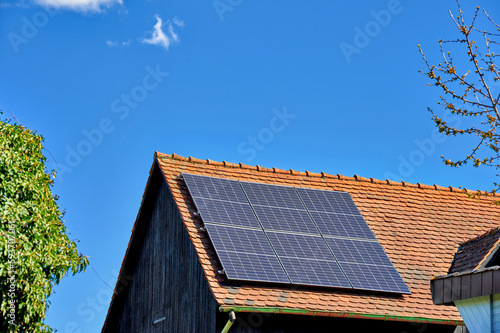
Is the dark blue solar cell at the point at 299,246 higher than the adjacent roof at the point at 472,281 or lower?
higher

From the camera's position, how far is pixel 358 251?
1725cm

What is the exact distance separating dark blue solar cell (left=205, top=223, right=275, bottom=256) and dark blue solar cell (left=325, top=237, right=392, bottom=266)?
1811 mm

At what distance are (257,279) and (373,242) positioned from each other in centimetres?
414

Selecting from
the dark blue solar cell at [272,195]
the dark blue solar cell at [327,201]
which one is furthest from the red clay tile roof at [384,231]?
the dark blue solar cell at [272,195]

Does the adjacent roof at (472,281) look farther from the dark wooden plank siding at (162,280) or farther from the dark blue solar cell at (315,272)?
the dark wooden plank siding at (162,280)

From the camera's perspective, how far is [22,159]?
1923 centimetres

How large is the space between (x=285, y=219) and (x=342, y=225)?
161cm

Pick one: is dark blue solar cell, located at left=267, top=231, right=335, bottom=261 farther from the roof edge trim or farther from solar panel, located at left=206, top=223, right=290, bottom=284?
the roof edge trim

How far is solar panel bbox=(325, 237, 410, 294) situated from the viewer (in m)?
16.2

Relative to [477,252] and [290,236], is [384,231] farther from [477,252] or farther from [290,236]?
[477,252]

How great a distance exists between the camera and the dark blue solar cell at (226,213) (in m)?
16.6

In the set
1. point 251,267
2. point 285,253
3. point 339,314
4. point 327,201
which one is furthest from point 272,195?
point 339,314

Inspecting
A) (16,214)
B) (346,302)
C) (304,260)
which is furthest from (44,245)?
(346,302)

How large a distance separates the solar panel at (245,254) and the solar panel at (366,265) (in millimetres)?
1810
